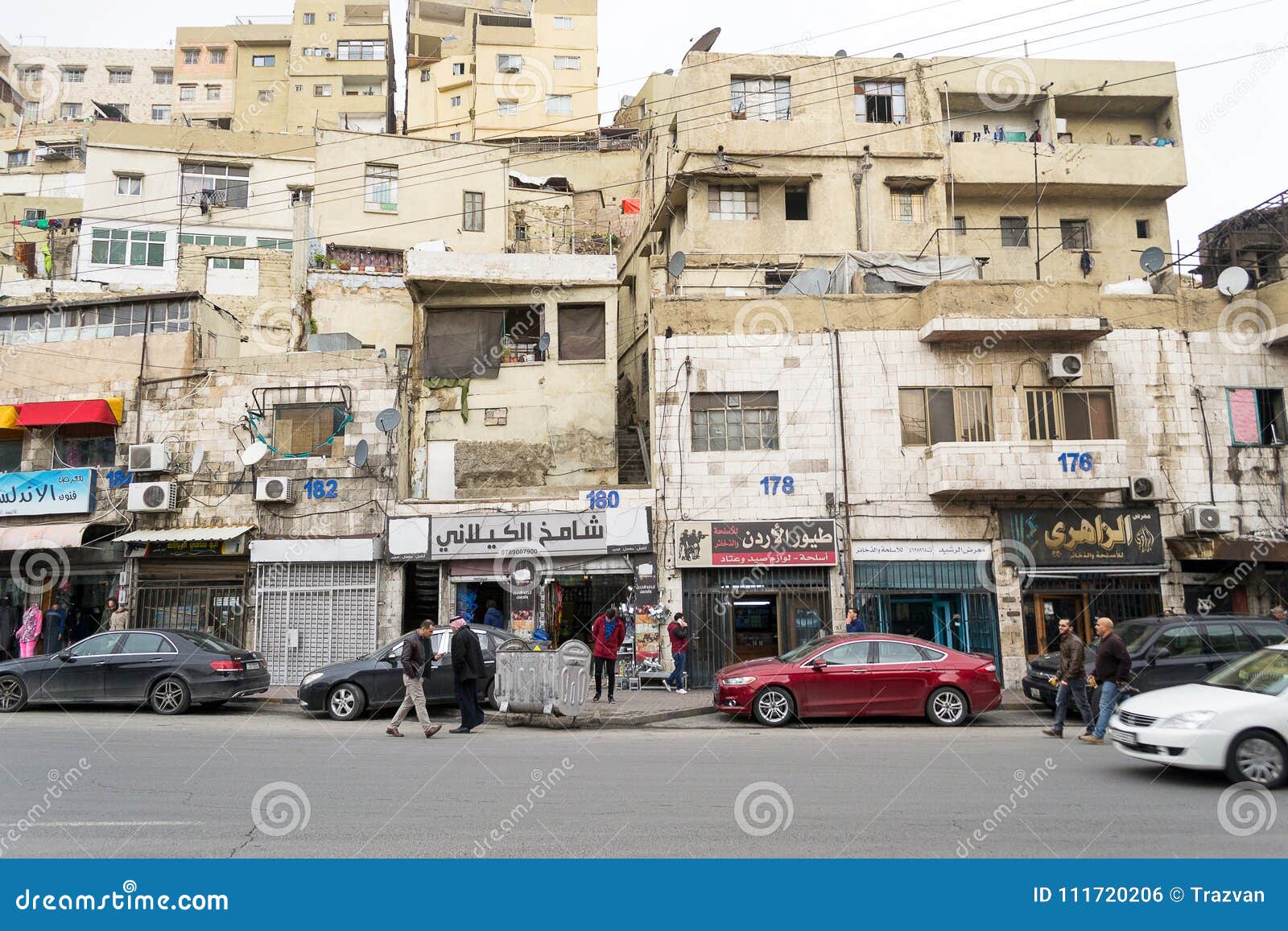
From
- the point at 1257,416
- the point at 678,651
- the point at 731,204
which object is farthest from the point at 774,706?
the point at 731,204

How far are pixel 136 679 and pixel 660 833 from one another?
1244 cm

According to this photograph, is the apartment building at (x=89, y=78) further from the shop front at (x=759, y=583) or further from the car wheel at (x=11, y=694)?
the shop front at (x=759, y=583)

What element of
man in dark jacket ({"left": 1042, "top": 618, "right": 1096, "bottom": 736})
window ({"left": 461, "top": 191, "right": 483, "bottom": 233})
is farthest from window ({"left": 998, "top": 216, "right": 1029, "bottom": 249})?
man in dark jacket ({"left": 1042, "top": 618, "right": 1096, "bottom": 736})

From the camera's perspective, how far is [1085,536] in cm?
2069

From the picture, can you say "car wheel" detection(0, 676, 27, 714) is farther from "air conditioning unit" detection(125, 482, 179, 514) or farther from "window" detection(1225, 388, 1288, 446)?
"window" detection(1225, 388, 1288, 446)

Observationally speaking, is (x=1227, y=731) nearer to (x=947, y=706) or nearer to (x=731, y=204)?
(x=947, y=706)

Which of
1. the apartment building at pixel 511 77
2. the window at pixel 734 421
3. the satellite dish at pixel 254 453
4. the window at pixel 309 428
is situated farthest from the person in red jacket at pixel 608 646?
the apartment building at pixel 511 77

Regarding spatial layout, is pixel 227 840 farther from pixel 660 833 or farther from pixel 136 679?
pixel 136 679

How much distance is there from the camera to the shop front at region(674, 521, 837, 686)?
67.2ft

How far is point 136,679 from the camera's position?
1587 centimetres

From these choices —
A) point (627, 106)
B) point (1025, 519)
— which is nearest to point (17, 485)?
point (1025, 519)

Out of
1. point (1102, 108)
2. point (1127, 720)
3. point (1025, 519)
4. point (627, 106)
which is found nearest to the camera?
point (1127, 720)

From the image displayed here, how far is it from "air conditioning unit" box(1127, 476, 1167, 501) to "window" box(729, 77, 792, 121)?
13.9 metres

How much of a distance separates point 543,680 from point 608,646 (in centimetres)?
317
